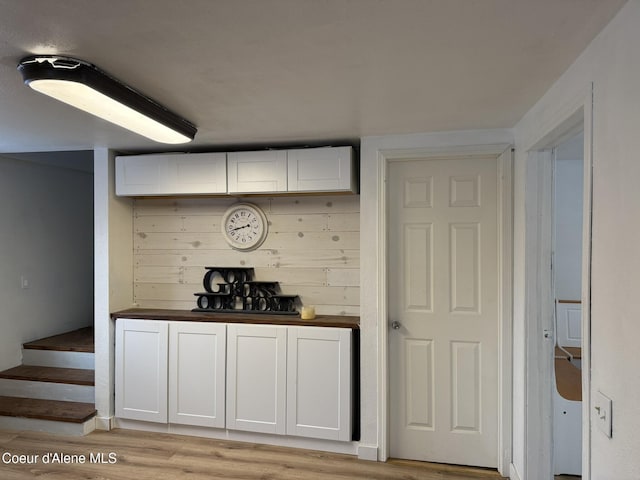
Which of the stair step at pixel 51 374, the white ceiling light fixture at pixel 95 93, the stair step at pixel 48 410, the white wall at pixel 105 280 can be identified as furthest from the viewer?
the stair step at pixel 51 374

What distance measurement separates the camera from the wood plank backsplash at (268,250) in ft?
11.7

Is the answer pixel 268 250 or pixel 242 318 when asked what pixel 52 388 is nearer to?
pixel 242 318

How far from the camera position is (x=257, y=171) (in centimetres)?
338

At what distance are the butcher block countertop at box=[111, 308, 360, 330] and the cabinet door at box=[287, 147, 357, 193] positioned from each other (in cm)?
98

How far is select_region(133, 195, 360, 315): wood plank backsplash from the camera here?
357cm

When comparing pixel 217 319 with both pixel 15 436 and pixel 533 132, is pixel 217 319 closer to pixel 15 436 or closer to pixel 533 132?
pixel 15 436

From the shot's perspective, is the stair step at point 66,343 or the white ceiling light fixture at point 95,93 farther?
the stair step at point 66,343

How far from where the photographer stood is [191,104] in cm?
243

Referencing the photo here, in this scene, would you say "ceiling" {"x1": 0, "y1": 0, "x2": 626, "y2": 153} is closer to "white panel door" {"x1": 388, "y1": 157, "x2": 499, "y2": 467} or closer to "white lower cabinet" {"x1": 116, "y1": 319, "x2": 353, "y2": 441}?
"white panel door" {"x1": 388, "y1": 157, "x2": 499, "y2": 467}

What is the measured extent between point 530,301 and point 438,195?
3.19 ft

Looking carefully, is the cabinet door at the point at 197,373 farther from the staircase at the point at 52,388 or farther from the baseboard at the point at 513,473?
the baseboard at the point at 513,473

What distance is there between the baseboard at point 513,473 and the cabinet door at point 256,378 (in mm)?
1579

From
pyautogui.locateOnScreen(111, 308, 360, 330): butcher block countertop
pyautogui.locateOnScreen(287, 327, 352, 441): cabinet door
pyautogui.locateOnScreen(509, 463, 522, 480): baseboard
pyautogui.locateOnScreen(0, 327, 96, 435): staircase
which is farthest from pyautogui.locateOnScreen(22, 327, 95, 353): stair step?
pyautogui.locateOnScreen(509, 463, 522, 480): baseboard

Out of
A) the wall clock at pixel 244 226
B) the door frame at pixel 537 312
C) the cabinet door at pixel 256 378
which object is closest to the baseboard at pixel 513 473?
the door frame at pixel 537 312
